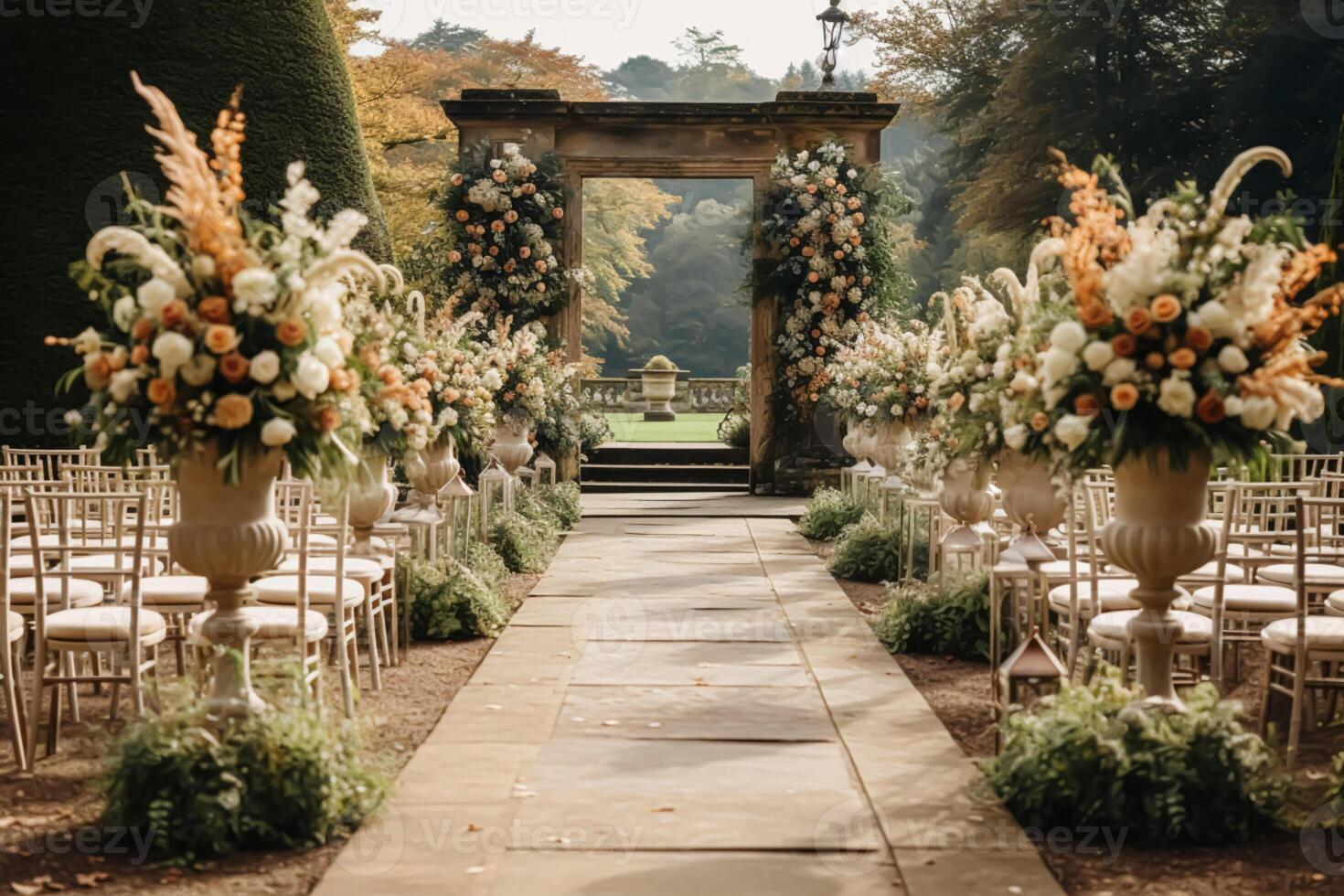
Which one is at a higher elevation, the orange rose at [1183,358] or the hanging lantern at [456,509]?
A: the orange rose at [1183,358]

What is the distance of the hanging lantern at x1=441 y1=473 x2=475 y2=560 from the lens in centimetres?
895

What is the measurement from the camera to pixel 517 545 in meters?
10.6

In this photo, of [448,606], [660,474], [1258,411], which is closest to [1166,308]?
[1258,411]

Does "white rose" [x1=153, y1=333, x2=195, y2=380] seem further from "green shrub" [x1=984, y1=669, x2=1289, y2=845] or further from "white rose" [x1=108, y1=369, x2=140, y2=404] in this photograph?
"green shrub" [x1=984, y1=669, x2=1289, y2=845]

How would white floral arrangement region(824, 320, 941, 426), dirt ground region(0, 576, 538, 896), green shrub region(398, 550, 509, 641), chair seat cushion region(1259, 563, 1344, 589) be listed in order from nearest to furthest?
dirt ground region(0, 576, 538, 896) → chair seat cushion region(1259, 563, 1344, 589) → green shrub region(398, 550, 509, 641) → white floral arrangement region(824, 320, 941, 426)

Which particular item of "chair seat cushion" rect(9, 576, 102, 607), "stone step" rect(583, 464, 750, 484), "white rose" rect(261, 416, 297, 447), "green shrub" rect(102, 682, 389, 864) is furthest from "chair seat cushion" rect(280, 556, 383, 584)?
"stone step" rect(583, 464, 750, 484)

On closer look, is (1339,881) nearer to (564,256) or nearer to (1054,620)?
(1054,620)

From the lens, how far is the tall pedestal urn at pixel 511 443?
12.0 meters

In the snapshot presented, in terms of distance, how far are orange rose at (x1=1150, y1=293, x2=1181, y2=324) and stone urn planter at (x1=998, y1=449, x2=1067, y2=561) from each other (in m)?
2.50

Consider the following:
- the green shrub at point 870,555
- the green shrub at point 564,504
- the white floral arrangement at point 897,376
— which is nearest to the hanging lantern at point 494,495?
the green shrub at point 564,504

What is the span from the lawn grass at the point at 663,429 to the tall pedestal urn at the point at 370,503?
43.9 feet

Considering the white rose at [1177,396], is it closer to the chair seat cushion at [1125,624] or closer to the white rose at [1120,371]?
the white rose at [1120,371]

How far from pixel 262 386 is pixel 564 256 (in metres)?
11.4

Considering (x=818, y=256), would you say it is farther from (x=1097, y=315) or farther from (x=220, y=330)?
(x=220, y=330)
